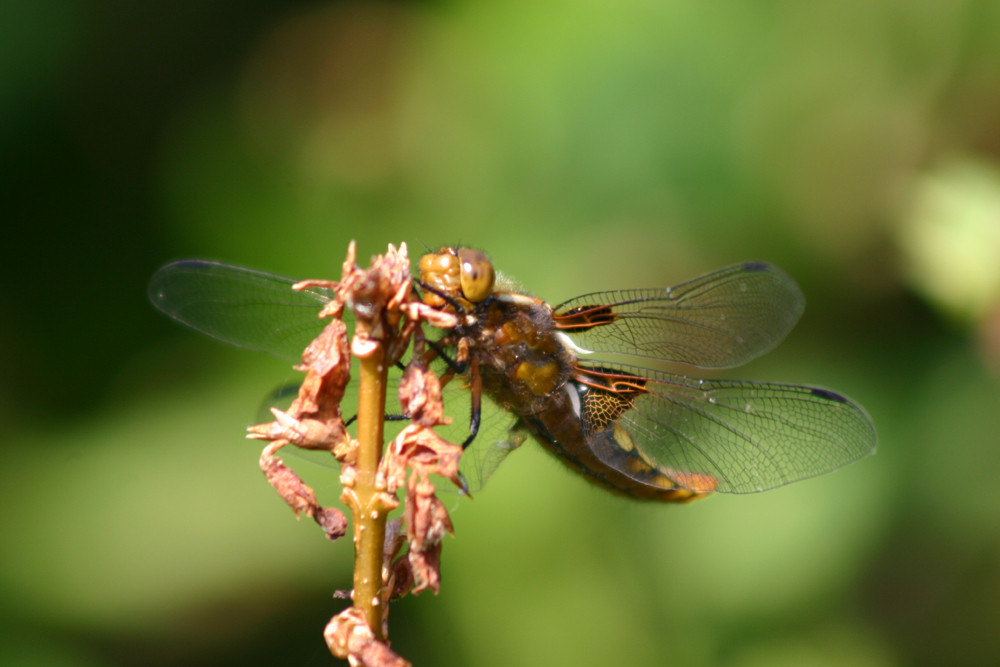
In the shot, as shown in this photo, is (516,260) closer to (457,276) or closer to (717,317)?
(717,317)

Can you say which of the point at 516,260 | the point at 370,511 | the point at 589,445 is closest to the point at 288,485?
the point at 370,511

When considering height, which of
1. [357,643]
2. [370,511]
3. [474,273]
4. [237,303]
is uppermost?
[237,303]

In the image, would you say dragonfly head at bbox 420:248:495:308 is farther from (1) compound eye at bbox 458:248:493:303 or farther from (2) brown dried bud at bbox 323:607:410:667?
(2) brown dried bud at bbox 323:607:410:667

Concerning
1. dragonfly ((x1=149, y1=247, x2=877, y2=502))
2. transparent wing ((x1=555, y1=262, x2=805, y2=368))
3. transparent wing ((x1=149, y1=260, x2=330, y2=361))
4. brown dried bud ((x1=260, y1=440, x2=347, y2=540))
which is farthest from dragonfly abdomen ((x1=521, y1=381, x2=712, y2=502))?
brown dried bud ((x1=260, y1=440, x2=347, y2=540))

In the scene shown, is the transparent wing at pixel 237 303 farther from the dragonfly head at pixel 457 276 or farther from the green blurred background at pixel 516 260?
the green blurred background at pixel 516 260

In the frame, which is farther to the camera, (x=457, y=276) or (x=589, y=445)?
(x=589, y=445)

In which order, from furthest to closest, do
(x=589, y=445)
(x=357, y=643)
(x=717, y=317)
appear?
(x=717, y=317)
(x=589, y=445)
(x=357, y=643)

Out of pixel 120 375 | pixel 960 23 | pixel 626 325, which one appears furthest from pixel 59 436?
pixel 960 23

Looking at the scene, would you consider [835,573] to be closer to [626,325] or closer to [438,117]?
[626,325]
